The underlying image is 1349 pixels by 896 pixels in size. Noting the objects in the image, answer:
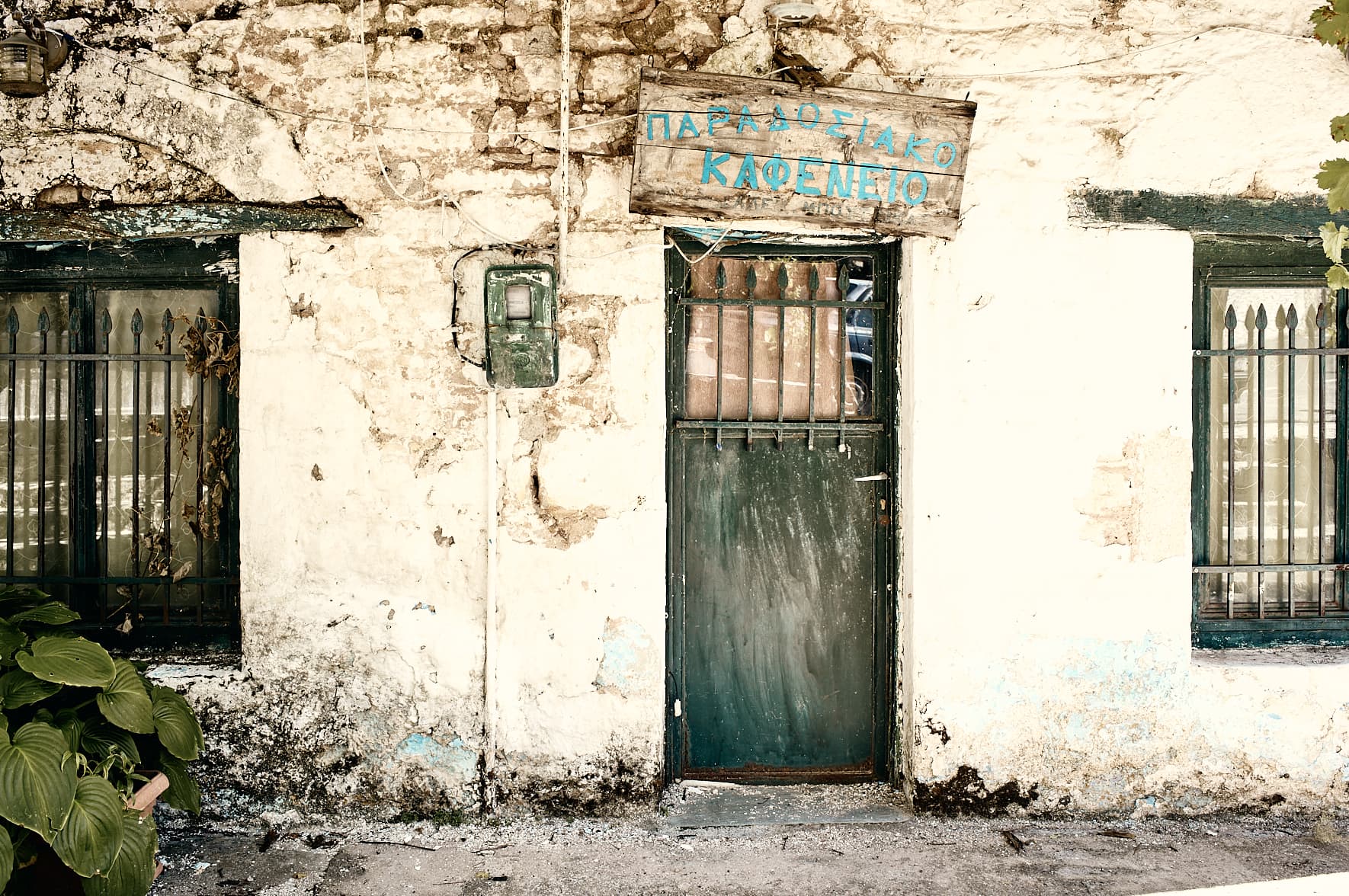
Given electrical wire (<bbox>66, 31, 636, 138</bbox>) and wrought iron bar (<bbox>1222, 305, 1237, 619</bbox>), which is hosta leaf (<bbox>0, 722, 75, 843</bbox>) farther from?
wrought iron bar (<bbox>1222, 305, 1237, 619</bbox>)

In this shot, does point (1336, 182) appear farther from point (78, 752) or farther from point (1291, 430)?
point (78, 752)

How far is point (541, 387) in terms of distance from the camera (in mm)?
3324

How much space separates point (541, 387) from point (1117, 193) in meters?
2.24

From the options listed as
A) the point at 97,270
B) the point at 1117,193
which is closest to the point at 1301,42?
the point at 1117,193

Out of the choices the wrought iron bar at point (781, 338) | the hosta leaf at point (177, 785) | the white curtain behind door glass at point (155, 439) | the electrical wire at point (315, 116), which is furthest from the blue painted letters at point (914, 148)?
the hosta leaf at point (177, 785)

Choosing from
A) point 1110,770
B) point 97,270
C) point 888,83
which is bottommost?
point 1110,770

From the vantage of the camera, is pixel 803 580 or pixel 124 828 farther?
pixel 803 580

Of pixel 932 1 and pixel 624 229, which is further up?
pixel 932 1

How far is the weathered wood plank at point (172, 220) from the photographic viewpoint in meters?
3.33

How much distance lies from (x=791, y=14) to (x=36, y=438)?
10.8 feet

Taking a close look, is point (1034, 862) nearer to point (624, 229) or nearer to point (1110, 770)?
point (1110, 770)

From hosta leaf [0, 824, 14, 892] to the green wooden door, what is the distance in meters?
2.08

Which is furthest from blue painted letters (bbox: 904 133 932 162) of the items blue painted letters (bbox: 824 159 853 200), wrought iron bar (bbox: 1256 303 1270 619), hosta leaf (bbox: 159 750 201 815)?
hosta leaf (bbox: 159 750 201 815)

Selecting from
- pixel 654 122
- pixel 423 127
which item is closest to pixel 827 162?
pixel 654 122
